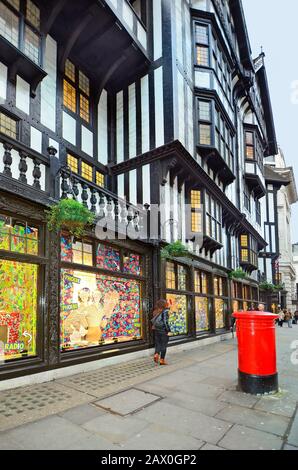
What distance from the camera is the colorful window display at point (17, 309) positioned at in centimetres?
606

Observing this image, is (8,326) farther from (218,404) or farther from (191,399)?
(218,404)

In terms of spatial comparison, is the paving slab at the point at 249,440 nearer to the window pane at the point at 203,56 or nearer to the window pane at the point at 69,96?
the window pane at the point at 69,96

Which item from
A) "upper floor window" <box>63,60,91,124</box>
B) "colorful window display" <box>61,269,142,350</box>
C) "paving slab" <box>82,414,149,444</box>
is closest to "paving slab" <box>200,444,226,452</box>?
"paving slab" <box>82,414,149,444</box>

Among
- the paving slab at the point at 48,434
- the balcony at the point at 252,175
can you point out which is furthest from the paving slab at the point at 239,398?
the balcony at the point at 252,175

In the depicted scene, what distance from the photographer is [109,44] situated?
1071cm

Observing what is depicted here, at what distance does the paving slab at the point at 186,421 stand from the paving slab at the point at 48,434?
37.5 inches

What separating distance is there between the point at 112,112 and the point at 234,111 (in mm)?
10274

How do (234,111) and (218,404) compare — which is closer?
(218,404)

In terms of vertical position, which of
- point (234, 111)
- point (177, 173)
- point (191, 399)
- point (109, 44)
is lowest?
point (191, 399)

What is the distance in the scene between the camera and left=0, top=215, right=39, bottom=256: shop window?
621 cm

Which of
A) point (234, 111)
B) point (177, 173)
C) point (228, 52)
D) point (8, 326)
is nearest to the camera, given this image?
point (8, 326)

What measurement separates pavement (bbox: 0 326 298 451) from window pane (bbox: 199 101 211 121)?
10.5 m
